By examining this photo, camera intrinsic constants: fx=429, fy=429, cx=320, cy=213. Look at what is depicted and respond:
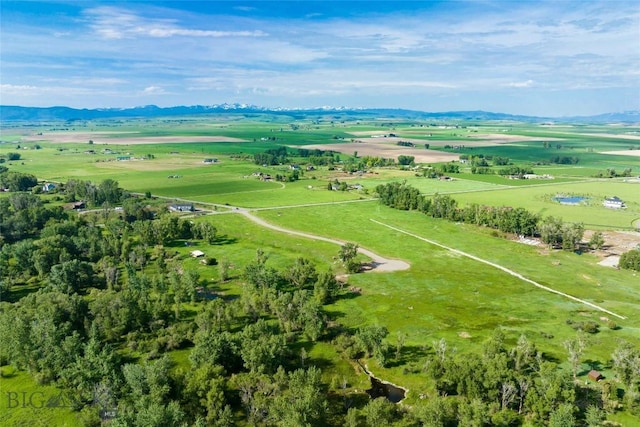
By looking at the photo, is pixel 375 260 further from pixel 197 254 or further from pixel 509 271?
pixel 197 254

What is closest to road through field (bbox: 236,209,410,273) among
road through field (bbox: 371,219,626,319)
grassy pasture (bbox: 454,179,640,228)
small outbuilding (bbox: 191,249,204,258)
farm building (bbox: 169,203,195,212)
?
road through field (bbox: 371,219,626,319)

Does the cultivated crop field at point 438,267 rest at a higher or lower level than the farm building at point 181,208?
lower

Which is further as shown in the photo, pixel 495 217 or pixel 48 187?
pixel 48 187

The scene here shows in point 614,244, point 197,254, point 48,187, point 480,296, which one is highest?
point 48,187

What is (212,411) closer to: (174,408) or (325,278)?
(174,408)

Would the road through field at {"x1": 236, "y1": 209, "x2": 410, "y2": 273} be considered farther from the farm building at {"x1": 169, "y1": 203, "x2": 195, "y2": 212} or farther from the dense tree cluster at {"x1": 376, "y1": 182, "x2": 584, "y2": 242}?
the dense tree cluster at {"x1": 376, "y1": 182, "x2": 584, "y2": 242}

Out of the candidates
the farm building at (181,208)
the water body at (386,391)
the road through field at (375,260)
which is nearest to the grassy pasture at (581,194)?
the road through field at (375,260)

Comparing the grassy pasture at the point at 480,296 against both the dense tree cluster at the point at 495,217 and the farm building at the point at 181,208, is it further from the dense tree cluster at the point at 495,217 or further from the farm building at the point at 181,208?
the farm building at the point at 181,208

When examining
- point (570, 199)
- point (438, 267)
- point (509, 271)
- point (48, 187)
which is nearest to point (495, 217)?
point (509, 271)

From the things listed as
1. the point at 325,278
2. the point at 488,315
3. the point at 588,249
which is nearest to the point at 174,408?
the point at 325,278
